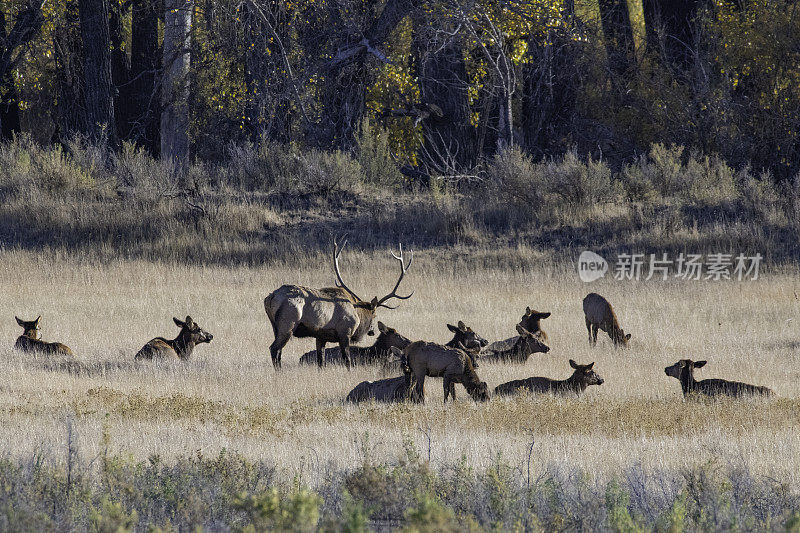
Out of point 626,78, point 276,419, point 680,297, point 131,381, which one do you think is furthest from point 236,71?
point 276,419

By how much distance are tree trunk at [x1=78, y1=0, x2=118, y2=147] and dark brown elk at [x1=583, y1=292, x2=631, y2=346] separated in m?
14.5

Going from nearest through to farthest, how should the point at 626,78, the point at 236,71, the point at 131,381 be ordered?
1. the point at 131,381
2. the point at 236,71
3. the point at 626,78

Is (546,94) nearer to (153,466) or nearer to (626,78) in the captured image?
(626,78)

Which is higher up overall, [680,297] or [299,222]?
[299,222]

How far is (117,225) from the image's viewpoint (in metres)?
22.5

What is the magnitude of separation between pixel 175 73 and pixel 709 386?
19941 mm

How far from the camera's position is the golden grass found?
849 cm

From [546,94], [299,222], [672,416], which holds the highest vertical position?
[546,94]

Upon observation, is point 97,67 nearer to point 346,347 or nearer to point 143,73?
point 143,73

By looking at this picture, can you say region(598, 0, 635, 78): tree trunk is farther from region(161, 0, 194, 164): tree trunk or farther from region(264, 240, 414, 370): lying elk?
region(264, 240, 414, 370): lying elk

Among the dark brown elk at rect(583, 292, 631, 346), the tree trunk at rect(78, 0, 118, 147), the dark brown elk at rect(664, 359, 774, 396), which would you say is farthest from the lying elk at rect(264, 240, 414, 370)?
the tree trunk at rect(78, 0, 118, 147)

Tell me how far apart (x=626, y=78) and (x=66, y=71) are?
14926 millimetres

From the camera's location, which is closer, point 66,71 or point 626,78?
point 66,71

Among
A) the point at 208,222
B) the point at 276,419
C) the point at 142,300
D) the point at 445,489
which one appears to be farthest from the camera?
the point at 208,222
